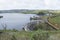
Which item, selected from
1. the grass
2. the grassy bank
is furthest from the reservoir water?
the grass

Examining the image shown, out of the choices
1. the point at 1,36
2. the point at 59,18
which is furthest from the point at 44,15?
the point at 1,36

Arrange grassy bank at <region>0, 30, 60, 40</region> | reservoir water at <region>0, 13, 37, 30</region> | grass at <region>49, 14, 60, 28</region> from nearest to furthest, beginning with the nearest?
grassy bank at <region>0, 30, 60, 40</region> < grass at <region>49, 14, 60, 28</region> < reservoir water at <region>0, 13, 37, 30</region>

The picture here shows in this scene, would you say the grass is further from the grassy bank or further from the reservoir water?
the reservoir water

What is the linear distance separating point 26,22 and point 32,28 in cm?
56

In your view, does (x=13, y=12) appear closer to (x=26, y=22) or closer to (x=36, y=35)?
(x=26, y=22)

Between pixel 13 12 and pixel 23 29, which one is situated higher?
pixel 13 12

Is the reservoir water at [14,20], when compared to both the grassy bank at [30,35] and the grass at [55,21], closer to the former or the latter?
the grassy bank at [30,35]

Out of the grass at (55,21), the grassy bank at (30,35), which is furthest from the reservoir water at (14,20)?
the grass at (55,21)

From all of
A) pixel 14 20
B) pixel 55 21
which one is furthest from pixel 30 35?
pixel 14 20

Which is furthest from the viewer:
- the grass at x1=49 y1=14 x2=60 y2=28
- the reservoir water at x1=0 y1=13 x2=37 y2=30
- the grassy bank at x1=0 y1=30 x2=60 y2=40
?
the reservoir water at x1=0 y1=13 x2=37 y2=30

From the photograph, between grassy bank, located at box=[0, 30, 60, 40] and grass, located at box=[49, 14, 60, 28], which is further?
grass, located at box=[49, 14, 60, 28]

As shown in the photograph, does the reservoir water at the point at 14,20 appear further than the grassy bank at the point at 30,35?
Yes

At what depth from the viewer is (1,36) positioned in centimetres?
450

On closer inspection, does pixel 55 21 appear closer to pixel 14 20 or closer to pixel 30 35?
pixel 30 35
